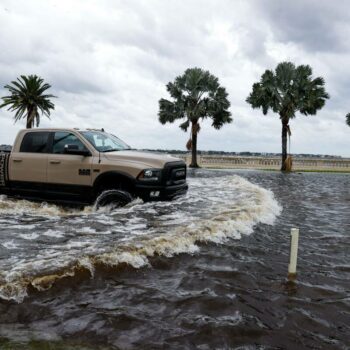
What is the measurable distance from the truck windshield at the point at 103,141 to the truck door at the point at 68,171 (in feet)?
0.84

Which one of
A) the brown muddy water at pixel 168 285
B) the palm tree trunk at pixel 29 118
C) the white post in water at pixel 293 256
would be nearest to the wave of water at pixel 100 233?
the brown muddy water at pixel 168 285

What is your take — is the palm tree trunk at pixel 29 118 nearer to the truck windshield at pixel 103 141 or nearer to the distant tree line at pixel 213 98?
the distant tree line at pixel 213 98

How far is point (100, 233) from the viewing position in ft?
21.5

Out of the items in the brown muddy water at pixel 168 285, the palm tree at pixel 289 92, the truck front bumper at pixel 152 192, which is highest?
the palm tree at pixel 289 92

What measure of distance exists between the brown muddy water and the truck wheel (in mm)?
551

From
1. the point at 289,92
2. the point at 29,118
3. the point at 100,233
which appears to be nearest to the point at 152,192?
the point at 100,233

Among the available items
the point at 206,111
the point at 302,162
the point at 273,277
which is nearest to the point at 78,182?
the point at 273,277

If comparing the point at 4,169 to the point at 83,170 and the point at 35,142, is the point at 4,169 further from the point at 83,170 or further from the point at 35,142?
the point at 83,170

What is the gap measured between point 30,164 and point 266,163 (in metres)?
34.9

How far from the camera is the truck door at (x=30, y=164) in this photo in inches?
366

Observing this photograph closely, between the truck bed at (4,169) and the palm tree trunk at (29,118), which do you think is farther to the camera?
the palm tree trunk at (29,118)

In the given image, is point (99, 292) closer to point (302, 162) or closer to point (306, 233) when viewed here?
point (306, 233)

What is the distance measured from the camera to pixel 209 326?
342 cm

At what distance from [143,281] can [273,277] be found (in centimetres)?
153
